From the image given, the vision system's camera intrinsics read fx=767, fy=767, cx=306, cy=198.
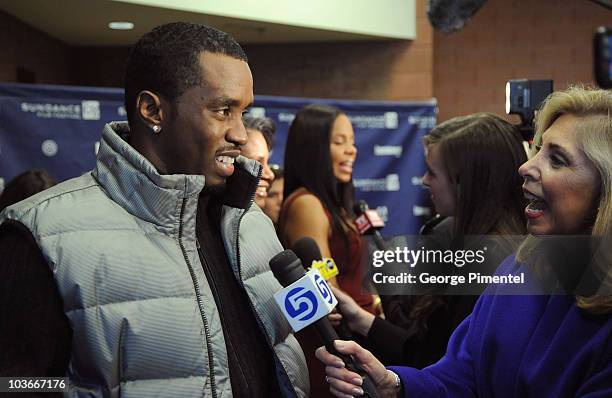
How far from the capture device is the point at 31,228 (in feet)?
3.73

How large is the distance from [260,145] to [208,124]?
1.29 metres

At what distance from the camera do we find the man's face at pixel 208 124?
50.0 inches

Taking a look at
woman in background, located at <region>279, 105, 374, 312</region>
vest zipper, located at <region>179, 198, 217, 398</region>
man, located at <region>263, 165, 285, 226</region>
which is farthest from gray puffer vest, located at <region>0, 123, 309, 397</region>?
man, located at <region>263, 165, 285, 226</region>

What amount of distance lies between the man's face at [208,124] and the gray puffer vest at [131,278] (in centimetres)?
5

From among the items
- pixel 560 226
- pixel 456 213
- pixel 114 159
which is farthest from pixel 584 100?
pixel 114 159

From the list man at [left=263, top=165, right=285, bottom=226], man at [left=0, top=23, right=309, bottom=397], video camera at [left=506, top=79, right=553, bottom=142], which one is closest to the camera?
man at [left=0, top=23, right=309, bottom=397]

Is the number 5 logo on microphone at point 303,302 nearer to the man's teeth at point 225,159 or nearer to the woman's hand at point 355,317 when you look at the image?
the man's teeth at point 225,159

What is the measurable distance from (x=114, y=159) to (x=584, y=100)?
0.85m

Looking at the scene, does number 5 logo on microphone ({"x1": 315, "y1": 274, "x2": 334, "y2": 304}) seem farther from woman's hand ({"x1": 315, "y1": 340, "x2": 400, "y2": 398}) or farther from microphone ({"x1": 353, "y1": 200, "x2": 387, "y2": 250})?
microphone ({"x1": 353, "y1": 200, "x2": 387, "y2": 250})

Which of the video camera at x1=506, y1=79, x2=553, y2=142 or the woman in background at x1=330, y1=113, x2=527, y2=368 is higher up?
the video camera at x1=506, y1=79, x2=553, y2=142

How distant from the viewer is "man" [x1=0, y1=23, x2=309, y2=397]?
1124mm

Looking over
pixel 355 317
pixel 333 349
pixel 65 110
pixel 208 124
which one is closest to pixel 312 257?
pixel 355 317

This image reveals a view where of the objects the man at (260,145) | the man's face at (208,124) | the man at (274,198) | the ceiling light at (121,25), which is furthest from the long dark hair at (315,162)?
the ceiling light at (121,25)

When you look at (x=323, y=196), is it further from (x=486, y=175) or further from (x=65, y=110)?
(x=65, y=110)
